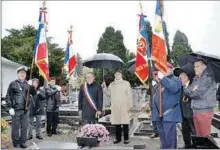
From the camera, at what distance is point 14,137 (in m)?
5.74

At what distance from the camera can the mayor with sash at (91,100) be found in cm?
652

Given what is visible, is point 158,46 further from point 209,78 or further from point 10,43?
point 10,43

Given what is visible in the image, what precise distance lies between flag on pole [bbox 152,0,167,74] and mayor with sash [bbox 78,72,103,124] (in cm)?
186

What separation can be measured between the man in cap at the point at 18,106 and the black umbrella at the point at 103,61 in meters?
2.46

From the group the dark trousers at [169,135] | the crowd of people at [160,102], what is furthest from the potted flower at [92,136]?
the dark trousers at [169,135]

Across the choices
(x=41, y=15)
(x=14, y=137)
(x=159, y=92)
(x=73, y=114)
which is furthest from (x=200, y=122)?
(x=73, y=114)

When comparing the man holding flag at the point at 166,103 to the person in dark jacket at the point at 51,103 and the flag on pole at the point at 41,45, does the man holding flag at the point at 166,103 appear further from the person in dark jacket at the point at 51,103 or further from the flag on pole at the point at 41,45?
the person in dark jacket at the point at 51,103

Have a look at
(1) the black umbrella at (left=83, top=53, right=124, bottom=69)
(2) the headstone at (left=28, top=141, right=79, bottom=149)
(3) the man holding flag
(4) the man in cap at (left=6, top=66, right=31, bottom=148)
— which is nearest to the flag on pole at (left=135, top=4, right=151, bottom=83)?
(3) the man holding flag

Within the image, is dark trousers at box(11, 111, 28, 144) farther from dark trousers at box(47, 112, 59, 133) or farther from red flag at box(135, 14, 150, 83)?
red flag at box(135, 14, 150, 83)

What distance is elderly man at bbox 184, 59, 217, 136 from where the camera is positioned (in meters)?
4.66

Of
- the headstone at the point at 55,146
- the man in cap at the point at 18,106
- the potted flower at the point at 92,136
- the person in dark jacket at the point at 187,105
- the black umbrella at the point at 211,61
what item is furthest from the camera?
the man in cap at the point at 18,106

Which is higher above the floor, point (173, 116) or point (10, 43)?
point (10, 43)

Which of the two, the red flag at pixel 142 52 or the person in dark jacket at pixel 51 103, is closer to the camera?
the red flag at pixel 142 52

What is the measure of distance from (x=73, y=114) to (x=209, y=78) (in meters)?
6.56
